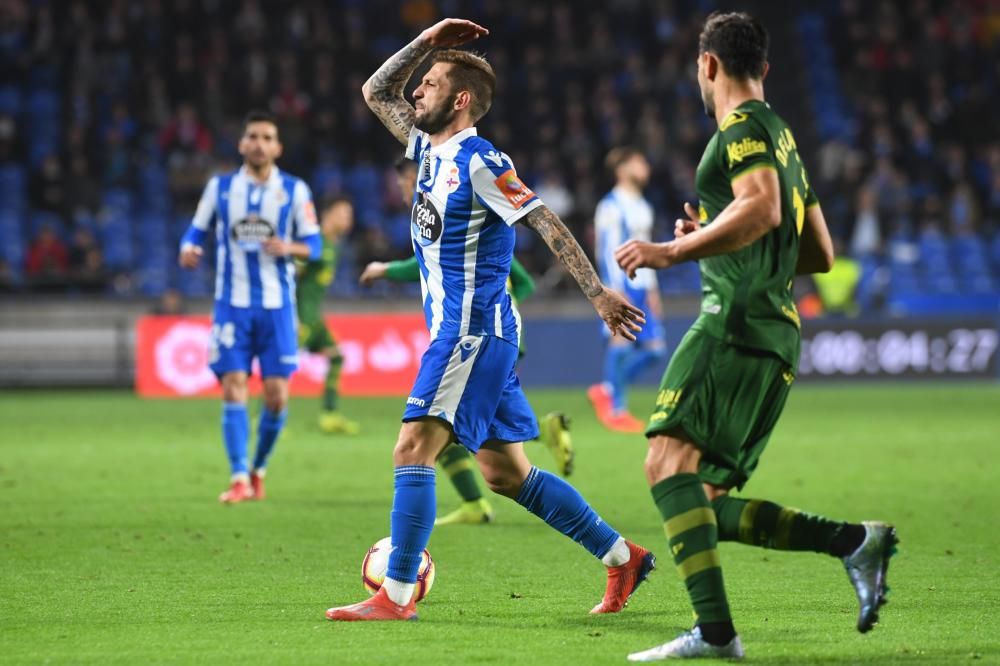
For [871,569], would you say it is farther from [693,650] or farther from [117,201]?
[117,201]

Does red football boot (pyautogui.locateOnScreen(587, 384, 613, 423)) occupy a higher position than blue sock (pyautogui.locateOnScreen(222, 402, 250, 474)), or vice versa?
blue sock (pyautogui.locateOnScreen(222, 402, 250, 474))

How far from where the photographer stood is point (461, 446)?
26.3ft

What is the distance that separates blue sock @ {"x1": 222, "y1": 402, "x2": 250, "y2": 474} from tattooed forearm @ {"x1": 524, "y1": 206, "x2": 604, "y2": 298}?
14.8ft

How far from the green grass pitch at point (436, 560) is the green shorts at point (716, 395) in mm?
743

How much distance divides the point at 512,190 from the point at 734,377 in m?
1.24

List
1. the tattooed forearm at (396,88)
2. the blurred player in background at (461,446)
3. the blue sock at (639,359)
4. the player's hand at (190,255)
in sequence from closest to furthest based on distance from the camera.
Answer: the tattooed forearm at (396,88), the blurred player in background at (461,446), the player's hand at (190,255), the blue sock at (639,359)

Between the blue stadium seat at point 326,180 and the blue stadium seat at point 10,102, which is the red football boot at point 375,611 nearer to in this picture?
the blue stadium seat at point 326,180

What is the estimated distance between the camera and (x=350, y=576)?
669 cm

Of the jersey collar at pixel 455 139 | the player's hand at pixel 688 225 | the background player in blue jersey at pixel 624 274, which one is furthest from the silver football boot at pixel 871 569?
the background player in blue jersey at pixel 624 274

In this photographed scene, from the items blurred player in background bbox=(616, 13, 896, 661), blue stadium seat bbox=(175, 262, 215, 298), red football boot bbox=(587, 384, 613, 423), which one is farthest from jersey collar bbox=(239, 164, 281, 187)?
blue stadium seat bbox=(175, 262, 215, 298)

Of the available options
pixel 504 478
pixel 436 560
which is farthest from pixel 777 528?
pixel 436 560

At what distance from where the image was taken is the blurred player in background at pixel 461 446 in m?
7.98

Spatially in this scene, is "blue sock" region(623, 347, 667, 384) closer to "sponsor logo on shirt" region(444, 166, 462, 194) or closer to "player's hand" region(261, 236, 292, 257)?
"player's hand" region(261, 236, 292, 257)

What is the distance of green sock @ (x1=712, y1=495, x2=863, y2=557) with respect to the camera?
487cm
